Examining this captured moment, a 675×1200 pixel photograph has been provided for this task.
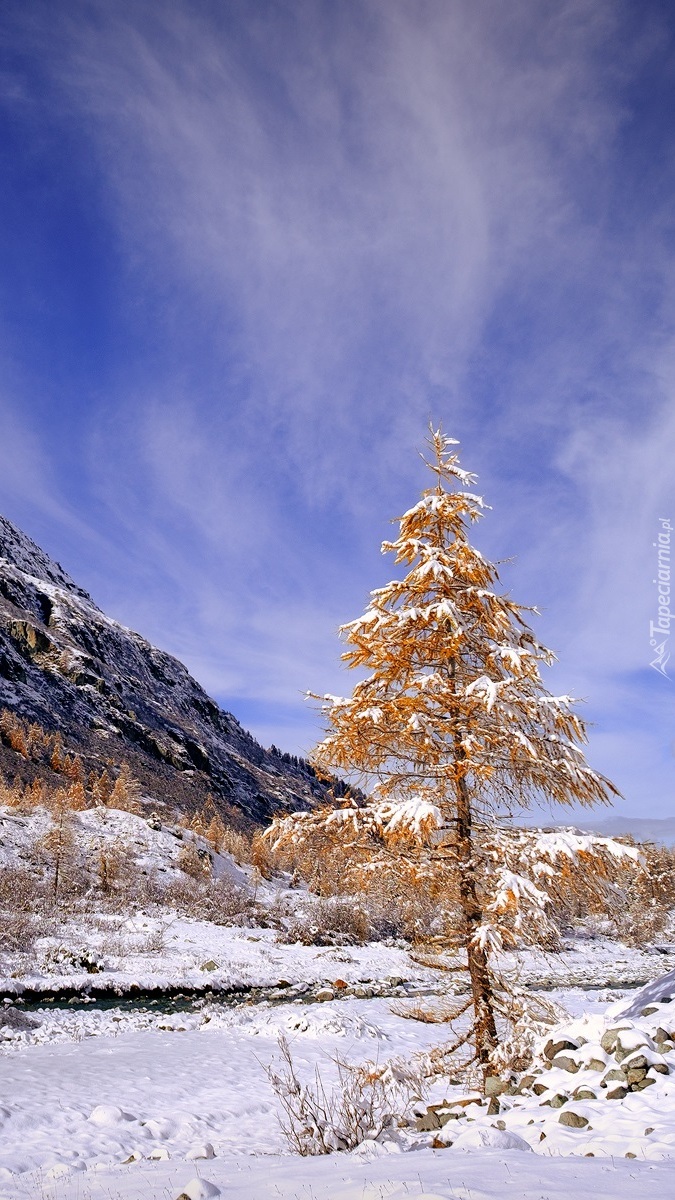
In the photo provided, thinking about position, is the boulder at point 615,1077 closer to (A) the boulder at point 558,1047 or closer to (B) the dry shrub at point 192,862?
(A) the boulder at point 558,1047

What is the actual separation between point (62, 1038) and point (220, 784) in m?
97.1

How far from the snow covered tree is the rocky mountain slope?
47.3 metres

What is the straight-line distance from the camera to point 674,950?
3453 cm

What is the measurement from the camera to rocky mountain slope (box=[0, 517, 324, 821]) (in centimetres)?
8375

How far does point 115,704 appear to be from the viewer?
4173 inches

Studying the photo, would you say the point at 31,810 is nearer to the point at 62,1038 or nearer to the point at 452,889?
the point at 62,1038

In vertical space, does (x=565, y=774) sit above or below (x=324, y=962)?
above

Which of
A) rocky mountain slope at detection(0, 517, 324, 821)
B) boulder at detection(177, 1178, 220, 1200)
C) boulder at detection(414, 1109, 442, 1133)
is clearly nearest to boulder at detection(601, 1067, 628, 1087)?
boulder at detection(414, 1109, 442, 1133)

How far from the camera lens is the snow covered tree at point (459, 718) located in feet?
25.1

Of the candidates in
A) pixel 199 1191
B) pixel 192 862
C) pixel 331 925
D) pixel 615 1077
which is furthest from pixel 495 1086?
pixel 192 862

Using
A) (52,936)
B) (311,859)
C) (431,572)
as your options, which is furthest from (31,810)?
(431,572)

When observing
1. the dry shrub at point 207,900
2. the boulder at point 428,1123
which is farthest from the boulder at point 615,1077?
the dry shrub at point 207,900

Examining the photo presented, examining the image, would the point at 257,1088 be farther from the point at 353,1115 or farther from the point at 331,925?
the point at 331,925

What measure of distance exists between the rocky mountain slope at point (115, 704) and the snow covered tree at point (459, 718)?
155ft
